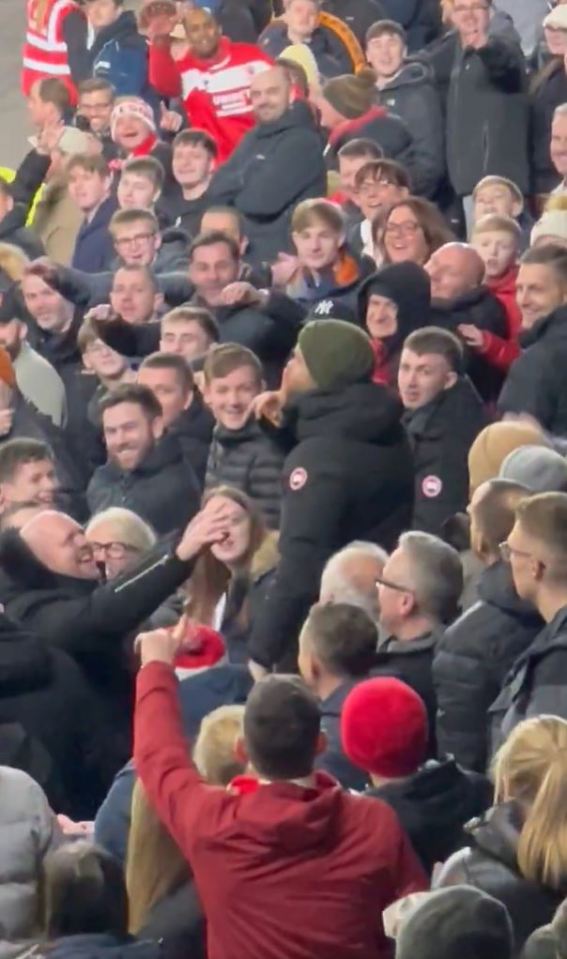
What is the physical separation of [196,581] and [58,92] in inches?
264

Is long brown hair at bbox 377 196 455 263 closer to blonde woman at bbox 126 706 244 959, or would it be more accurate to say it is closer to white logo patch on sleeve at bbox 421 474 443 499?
white logo patch on sleeve at bbox 421 474 443 499

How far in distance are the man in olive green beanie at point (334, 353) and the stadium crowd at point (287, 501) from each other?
0.01 meters

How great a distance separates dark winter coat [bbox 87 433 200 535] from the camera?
340 inches

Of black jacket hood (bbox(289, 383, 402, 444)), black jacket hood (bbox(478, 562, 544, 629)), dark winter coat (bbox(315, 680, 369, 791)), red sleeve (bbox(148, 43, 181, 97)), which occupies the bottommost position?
red sleeve (bbox(148, 43, 181, 97))

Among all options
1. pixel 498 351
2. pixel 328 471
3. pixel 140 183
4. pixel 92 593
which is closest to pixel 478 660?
pixel 92 593

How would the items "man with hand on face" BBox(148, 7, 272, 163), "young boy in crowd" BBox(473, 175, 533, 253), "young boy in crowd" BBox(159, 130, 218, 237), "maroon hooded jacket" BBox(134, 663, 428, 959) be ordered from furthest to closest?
"man with hand on face" BBox(148, 7, 272, 163)
"young boy in crowd" BBox(159, 130, 218, 237)
"young boy in crowd" BBox(473, 175, 533, 253)
"maroon hooded jacket" BBox(134, 663, 428, 959)

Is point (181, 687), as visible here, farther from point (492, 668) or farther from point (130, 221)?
point (130, 221)

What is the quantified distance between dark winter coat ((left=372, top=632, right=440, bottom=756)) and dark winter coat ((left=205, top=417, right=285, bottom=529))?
71.4 inches

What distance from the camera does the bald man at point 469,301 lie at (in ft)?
29.9

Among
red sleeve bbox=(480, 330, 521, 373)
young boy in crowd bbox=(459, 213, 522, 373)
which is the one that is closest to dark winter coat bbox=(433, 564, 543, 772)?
red sleeve bbox=(480, 330, 521, 373)

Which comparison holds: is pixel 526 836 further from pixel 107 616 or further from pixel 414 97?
pixel 414 97

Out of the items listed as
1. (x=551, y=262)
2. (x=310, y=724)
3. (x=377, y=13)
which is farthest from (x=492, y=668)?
(x=377, y=13)

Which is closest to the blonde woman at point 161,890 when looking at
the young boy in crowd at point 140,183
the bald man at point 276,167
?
the bald man at point 276,167

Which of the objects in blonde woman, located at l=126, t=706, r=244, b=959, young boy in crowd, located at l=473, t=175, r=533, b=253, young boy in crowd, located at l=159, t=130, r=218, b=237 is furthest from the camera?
young boy in crowd, located at l=159, t=130, r=218, b=237
